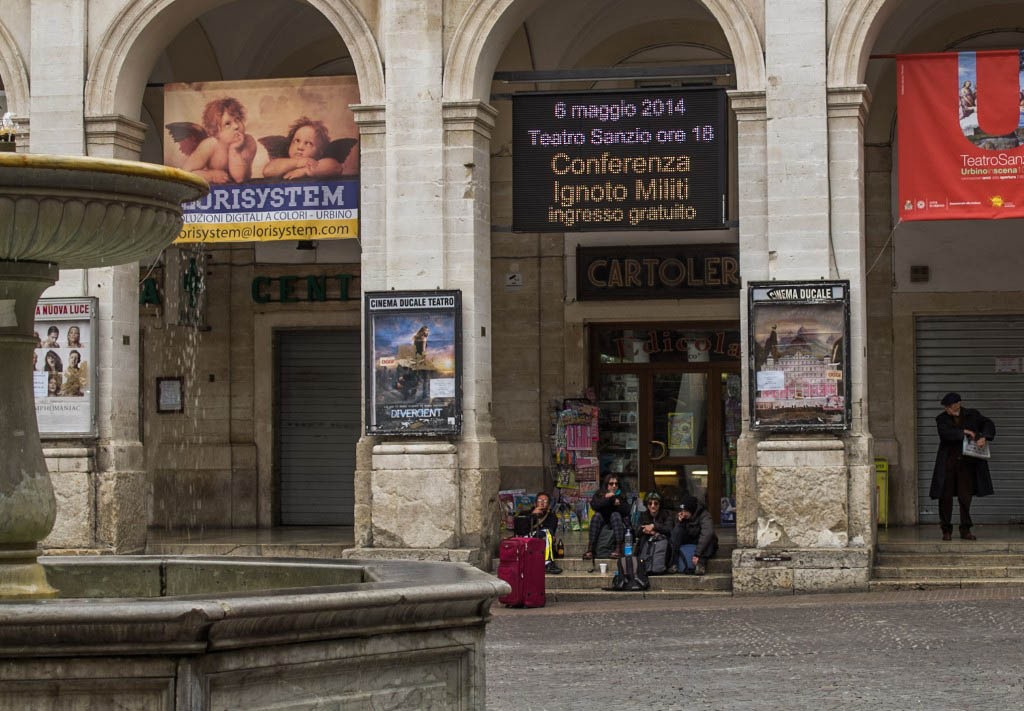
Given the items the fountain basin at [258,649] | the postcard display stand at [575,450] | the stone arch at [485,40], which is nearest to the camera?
the fountain basin at [258,649]

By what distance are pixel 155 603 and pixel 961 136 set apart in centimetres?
1283

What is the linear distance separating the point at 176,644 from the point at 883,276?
16.4 metres

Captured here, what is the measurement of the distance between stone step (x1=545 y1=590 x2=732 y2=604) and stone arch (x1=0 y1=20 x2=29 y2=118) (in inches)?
310

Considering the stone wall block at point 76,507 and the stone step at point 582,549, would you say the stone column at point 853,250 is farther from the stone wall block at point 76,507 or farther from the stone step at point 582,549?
the stone wall block at point 76,507

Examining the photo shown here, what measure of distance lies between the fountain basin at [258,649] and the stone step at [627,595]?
994 centimetres

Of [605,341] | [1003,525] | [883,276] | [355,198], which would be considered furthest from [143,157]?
[1003,525]

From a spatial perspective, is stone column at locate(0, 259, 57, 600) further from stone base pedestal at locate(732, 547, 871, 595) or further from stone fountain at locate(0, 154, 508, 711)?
stone base pedestal at locate(732, 547, 871, 595)

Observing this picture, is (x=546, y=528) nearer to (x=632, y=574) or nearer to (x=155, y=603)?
(x=632, y=574)

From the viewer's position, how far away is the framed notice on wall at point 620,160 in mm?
17703

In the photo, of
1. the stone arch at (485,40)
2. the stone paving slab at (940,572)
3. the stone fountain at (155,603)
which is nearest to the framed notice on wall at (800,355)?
the stone paving slab at (940,572)

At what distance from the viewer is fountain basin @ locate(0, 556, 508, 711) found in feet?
20.1

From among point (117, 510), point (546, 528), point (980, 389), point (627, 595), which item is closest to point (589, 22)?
point (980, 389)

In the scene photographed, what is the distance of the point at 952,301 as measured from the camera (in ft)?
69.5

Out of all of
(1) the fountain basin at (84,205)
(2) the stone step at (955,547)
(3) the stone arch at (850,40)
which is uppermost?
(3) the stone arch at (850,40)
